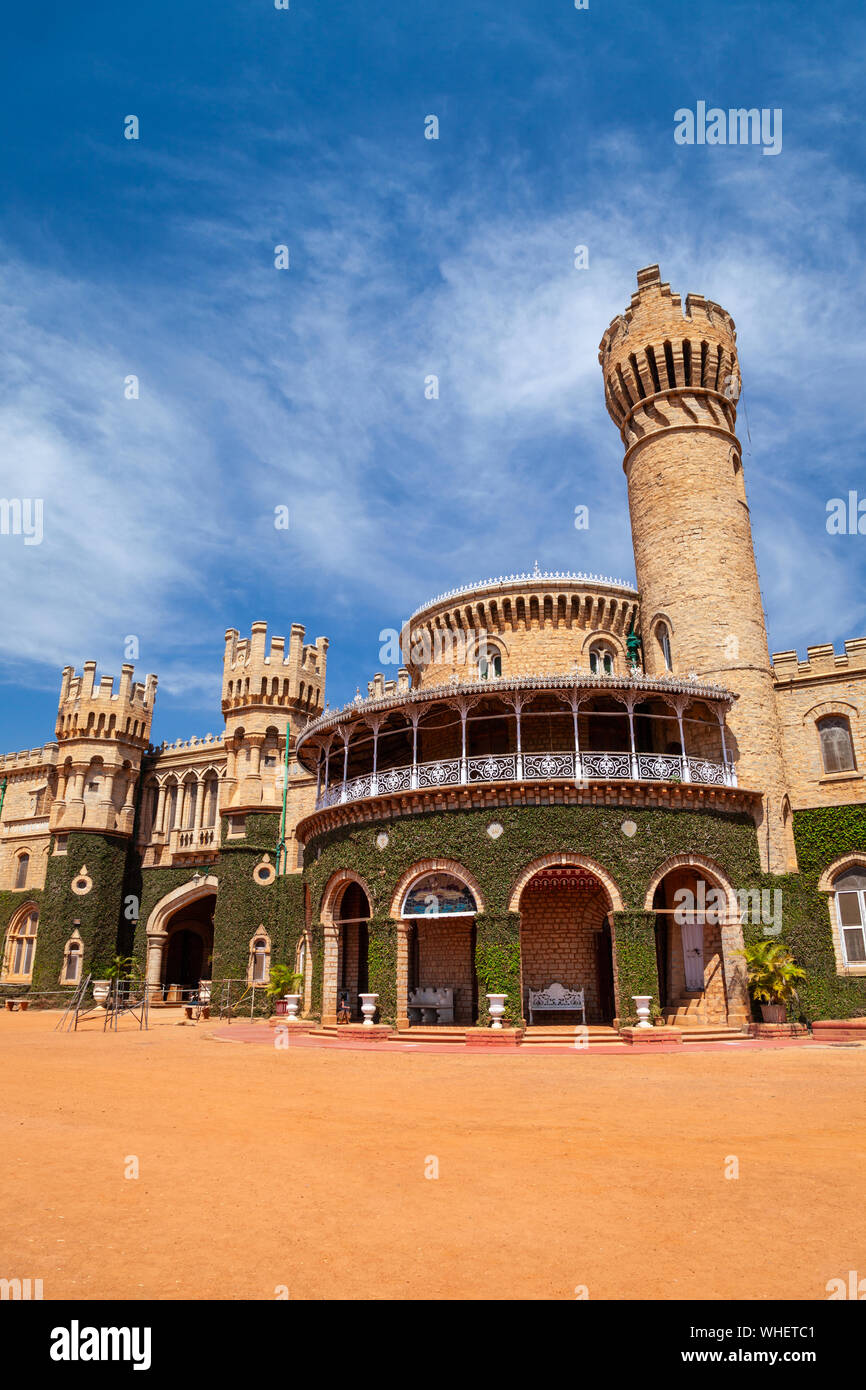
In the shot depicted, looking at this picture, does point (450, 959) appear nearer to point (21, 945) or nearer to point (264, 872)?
point (264, 872)

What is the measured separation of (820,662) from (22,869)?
40484 mm

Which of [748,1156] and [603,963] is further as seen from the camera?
[603,963]

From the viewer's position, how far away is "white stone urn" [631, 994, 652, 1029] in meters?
21.4

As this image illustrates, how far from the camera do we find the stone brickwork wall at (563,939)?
25875mm

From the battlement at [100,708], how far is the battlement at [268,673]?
6544 millimetres

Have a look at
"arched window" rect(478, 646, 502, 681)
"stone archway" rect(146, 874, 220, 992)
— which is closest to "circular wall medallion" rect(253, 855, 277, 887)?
"stone archway" rect(146, 874, 220, 992)

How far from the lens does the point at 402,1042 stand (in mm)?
22172

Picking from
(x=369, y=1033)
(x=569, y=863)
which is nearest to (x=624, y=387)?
(x=569, y=863)

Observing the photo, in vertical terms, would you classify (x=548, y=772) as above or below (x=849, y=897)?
above

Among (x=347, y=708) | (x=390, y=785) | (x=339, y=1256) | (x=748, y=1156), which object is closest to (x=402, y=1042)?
(x=390, y=785)

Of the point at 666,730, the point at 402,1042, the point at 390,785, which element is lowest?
the point at 402,1042

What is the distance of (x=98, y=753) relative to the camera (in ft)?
139

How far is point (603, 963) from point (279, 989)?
12594 mm
